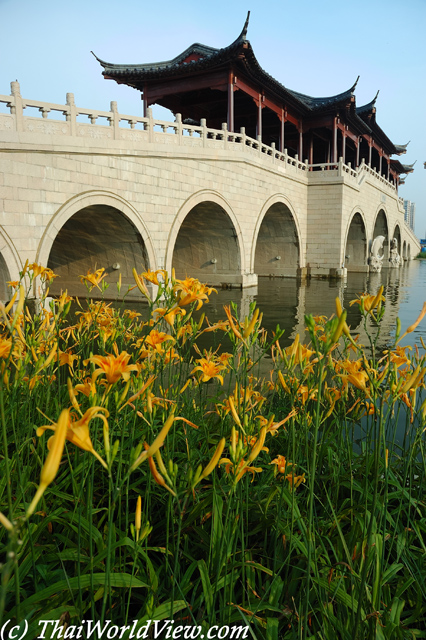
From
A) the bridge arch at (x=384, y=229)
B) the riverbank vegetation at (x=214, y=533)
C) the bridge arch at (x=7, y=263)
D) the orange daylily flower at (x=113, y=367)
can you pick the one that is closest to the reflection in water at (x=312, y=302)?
the bridge arch at (x=7, y=263)

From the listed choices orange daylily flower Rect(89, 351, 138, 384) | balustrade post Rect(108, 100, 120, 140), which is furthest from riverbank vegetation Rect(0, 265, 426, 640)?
balustrade post Rect(108, 100, 120, 140)

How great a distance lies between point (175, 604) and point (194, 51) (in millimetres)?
18244

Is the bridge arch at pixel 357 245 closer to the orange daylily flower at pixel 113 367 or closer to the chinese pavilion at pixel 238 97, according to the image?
the chinese pavilion at pixel 238 97

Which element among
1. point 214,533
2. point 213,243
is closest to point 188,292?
point 214,533

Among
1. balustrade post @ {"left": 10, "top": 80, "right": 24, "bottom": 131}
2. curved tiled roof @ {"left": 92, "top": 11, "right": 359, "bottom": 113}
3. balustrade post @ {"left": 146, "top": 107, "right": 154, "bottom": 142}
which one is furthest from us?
curved tiled roof @ {"left": 92, "top": 11, "right": 359, "bottom": 113}

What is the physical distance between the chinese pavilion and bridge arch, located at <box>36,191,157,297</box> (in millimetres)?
5486

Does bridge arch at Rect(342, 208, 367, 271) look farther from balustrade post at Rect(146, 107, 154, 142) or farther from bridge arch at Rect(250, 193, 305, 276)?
balustrade post at Rect(146, 107, 154, 142)

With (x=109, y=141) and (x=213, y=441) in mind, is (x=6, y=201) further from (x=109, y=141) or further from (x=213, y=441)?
(x=213, y=441)

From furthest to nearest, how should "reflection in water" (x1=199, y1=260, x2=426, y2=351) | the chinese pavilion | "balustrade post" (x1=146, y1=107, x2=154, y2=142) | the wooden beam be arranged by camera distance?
the wooden beam < the chinese pavilion < "balustrade post" (x1=146, y1=107, x2=154, y2=142) < "reflection in water" (x1=199, y1=260, x2=426, y2=351)

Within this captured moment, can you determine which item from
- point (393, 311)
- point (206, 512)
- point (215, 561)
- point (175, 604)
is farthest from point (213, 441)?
point (393, 311)

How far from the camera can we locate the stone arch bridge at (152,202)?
292 inches

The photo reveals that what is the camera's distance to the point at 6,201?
7141 millimetres

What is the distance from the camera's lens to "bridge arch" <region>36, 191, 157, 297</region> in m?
8.55

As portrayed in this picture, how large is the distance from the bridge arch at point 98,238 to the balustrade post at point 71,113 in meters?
Result: 1.07
